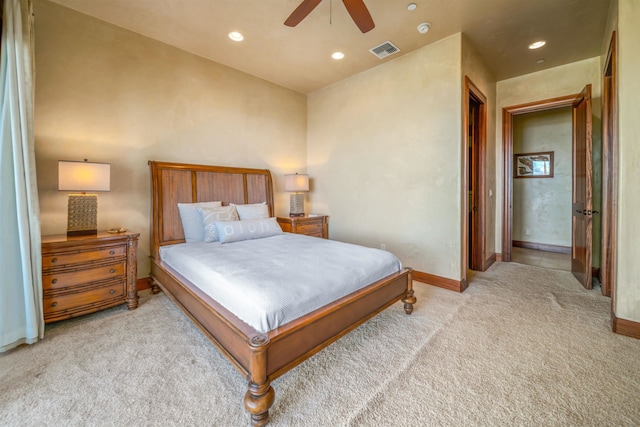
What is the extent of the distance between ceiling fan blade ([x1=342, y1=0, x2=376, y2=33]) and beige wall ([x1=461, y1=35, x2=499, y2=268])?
1809mm

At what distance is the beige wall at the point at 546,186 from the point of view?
201 inches

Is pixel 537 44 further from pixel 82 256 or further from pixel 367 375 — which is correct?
pixel 82 256

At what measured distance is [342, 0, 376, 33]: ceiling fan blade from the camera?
1.94m

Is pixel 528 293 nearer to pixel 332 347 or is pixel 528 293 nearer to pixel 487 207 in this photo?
pixel 487 207

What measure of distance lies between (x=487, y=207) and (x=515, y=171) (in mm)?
2391

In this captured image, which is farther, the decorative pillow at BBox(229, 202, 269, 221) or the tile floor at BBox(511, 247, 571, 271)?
the tile floor at BBox(511, 247, 571, 271)

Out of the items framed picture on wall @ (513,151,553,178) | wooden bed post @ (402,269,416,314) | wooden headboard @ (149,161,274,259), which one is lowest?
wooden bed post @ (402,269,416,314)

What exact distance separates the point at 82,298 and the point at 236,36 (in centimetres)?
322

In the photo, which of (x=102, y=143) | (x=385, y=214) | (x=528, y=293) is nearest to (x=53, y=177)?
(x=102, y=143)

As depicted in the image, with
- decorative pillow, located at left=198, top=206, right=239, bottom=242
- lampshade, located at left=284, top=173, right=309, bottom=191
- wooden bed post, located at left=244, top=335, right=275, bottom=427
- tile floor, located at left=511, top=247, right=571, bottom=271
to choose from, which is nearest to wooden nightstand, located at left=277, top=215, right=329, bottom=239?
lampshade, located at left=284, top=173, right=309, bottom=191

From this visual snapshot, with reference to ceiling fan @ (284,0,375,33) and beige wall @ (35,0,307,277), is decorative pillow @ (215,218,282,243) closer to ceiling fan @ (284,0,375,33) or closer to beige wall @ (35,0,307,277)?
beige wall @ (35,0,307,277)

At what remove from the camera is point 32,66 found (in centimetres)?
216

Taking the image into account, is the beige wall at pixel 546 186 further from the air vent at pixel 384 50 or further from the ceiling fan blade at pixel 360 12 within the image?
the ceiling fan blade at pixel 360 12

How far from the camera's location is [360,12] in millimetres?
2033
